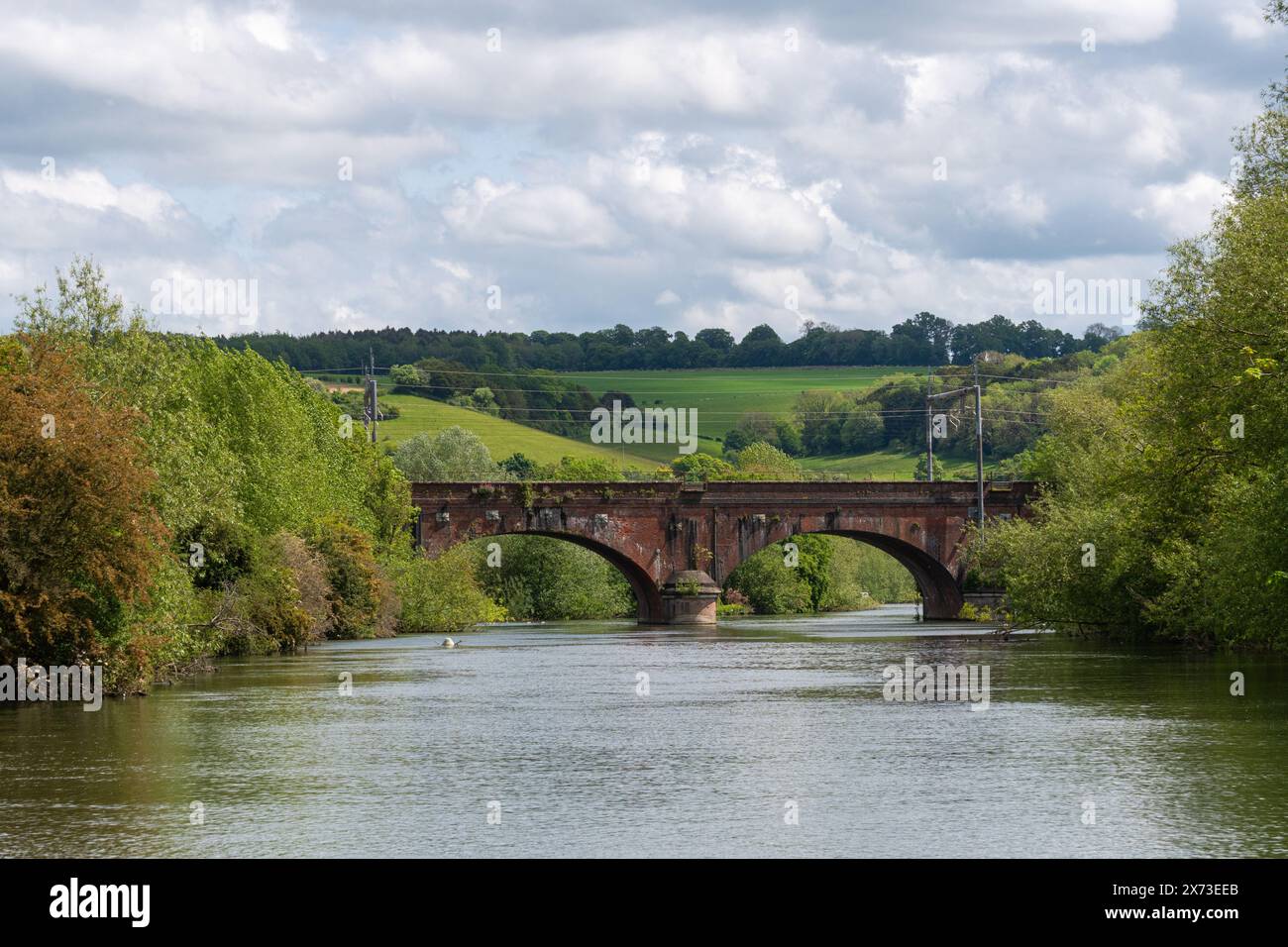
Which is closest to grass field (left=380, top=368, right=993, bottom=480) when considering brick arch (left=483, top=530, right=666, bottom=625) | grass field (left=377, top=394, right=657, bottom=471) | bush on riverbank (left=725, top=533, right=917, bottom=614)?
grass field (left=377, top=394, right=657, bottom=471)

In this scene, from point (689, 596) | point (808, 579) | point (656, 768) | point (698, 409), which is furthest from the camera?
point (698, 409)

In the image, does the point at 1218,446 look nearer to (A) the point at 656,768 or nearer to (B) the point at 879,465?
(A) the point at 656,768

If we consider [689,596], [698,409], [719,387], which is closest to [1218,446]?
[689,596]

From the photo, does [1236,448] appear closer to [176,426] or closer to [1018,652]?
[1018,652]

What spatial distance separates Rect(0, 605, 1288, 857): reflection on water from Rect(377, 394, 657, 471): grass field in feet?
329

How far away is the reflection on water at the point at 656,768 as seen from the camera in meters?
18.0

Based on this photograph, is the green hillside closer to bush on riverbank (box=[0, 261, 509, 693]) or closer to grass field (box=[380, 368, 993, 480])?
grass field (box=[380, 368, 993, 480])

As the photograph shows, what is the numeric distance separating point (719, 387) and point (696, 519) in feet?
333

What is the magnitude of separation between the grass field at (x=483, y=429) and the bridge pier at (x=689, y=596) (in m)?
53.9

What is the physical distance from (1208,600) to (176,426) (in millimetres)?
27045

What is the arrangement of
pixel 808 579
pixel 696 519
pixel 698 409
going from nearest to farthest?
pixel 696 519
pixel 808 579
pixel 698 409

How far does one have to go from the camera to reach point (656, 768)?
23.7m

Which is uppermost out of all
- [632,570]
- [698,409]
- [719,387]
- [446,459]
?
[719,387]
